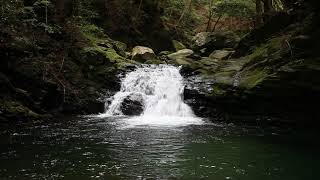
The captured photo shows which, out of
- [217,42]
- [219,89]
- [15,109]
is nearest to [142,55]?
[217,42]

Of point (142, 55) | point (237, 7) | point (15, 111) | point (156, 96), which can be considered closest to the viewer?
point (15, 111)

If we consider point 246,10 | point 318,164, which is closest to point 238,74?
point 318,164

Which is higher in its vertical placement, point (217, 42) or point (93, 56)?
point (217, 42)

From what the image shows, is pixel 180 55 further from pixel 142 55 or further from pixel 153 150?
pixel 153 150

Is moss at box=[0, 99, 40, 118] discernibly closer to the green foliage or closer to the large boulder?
the large boulder

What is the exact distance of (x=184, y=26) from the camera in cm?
4141

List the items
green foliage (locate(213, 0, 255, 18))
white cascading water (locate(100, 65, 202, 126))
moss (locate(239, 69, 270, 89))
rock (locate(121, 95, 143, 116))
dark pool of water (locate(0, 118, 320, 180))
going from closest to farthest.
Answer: dark pool of water (locate(0, 118, 320, 180)) → moss (locate(239, 69, 270, 89)) → white cascading water (locate(100, 65, 202, 126)) → rock (locate(121, 95, 143, 116)) → green foliage (locate(213, 0, 255, 18))

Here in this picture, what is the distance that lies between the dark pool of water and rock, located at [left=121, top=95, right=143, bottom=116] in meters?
3.54

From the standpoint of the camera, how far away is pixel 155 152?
35.2 feet

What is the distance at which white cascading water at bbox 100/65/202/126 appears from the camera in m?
17.5

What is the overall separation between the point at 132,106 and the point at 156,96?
1566 mm

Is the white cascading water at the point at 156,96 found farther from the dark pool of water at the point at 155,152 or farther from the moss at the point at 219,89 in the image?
the dark pool of water at the point at 155,152

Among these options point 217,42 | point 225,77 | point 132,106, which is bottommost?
point 132,106

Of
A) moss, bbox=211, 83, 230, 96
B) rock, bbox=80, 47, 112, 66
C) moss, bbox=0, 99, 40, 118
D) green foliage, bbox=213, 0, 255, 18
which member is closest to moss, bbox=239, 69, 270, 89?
moss, bbox=211, 83, 230, 96
